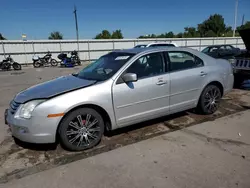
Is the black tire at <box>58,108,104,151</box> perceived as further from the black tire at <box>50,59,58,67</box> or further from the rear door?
the black tire at <box>50,59,58,67</box>

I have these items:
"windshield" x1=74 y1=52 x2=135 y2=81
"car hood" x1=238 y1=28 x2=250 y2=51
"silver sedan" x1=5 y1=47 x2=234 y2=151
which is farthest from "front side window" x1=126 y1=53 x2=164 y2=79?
"car hood" x1=238 y1=28 x2=250 y2=51

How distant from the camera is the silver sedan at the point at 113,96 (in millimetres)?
2961

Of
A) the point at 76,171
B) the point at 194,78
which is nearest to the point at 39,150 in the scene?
the point at 76,171

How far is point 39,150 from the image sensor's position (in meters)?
3.31

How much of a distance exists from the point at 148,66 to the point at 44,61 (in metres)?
17.0

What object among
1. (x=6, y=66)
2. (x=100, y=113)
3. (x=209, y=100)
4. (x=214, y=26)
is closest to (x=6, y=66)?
(x=6, y=66)

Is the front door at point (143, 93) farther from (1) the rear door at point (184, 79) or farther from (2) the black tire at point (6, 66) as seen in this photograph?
(2) the black tire at point (6, 66)

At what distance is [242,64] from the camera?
6.73 metres

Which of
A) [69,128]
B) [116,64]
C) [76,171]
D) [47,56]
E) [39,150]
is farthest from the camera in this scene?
[47,56]

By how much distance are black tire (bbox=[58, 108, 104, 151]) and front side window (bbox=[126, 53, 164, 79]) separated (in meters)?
0.98

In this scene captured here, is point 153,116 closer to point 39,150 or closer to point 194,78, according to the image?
point 194,78

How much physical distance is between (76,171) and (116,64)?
6.20 feet

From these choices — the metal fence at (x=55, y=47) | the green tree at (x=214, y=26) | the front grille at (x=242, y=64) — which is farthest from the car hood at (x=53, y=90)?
the green tree at (x=214, y=26)

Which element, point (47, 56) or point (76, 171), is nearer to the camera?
point (76, 171)
